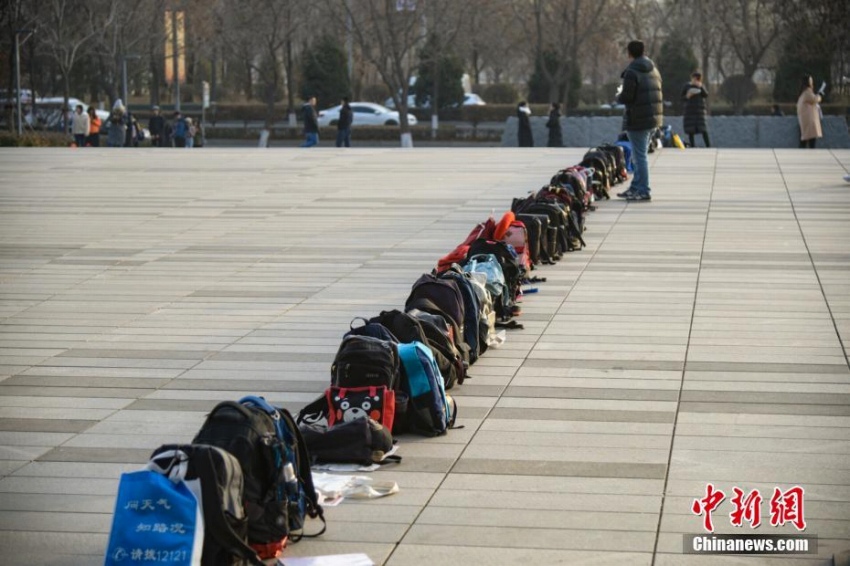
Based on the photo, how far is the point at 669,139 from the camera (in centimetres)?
3117

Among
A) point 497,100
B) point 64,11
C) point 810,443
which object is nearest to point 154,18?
point 64,11

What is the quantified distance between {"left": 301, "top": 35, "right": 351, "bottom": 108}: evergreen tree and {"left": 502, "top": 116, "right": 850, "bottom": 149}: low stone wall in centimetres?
2320

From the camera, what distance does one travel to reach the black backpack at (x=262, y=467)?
520cm

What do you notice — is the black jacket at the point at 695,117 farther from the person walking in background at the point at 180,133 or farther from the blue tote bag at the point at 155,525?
the blue tote bag at the point at 155,525

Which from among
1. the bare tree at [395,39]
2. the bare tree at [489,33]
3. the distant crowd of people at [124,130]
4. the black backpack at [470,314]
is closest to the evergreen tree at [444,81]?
the bare tree at [489,33]

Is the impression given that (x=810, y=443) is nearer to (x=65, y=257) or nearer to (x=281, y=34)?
(x=65, y=257)

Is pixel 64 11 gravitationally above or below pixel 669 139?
above

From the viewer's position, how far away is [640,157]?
59.0ft

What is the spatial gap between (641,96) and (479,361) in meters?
9.44

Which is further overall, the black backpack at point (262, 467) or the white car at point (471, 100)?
the white car at point (471, 100)

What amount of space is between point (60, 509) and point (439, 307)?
3.14 meters

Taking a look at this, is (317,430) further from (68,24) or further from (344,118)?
(68,24)

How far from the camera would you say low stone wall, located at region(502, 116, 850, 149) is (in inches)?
1425

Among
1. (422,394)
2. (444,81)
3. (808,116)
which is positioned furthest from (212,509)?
(444,81)
